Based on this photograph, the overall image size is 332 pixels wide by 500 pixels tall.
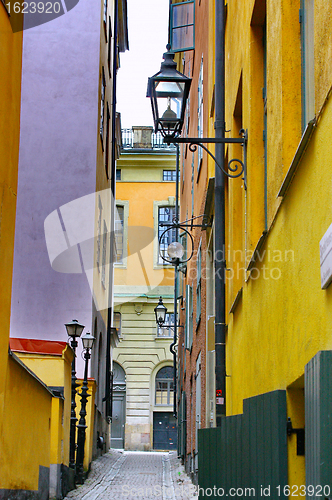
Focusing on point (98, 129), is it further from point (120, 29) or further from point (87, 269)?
point (120, 29)

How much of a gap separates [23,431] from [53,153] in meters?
11.3

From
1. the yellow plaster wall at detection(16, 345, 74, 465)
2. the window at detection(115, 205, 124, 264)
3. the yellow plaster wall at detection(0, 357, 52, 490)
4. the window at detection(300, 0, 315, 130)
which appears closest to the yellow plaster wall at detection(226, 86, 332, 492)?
the window at detection(300, 0, 315, 130)

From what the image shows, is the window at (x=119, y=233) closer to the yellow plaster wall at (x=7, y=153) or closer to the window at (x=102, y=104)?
the window at (x=102, y=104)

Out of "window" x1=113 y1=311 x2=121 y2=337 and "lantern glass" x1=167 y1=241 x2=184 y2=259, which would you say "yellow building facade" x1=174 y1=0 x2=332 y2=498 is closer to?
"lantern glass" x1=167 y1=241 x2=184 y2=259

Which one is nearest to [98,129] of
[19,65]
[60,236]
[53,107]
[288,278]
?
[53,107]

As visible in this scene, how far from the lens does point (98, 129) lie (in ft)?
65.3

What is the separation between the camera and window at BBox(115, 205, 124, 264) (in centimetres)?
3653

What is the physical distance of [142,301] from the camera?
35625 millimetres

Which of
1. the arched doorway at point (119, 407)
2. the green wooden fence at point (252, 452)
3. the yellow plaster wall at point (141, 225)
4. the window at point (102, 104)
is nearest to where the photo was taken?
the green wooden fence at point (252, 452)

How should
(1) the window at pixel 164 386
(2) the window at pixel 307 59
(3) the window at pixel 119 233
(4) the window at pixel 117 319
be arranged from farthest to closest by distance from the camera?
(3) the window at pixel 119 233 → (4) the window at pixel 117 319 → (1) the window at pixel 164 386 → (2) the window at pixel 307 59

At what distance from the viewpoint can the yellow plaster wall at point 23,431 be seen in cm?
831

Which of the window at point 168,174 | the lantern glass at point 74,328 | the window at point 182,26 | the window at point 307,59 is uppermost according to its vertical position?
the window at point 168,174

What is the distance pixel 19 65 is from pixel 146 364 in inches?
Result: 1094

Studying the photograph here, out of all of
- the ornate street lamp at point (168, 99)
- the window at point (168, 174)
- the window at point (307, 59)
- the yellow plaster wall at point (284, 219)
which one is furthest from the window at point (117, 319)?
the window at point (307, 59)
